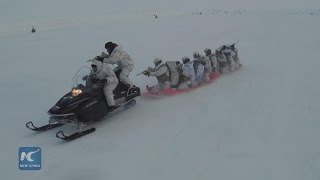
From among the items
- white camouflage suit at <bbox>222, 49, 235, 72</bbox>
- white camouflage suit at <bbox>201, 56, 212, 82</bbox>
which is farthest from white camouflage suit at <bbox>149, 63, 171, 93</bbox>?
white camouflage suit at <bbox>222, 49, 235, 72</bbox>

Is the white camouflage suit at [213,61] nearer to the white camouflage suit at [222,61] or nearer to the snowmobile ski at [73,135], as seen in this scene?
the white camouflage suit at [222,61]

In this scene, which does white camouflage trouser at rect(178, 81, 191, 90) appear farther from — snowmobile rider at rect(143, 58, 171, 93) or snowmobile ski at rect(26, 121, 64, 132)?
snowmobile ski at rect(26, 121, 64, 132)

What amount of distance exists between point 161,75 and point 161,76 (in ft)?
0.13

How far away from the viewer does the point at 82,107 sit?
695cm

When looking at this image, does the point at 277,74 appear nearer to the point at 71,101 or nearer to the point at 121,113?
the point at 121,113

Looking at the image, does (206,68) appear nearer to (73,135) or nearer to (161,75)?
(161,75)

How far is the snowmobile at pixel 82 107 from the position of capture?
6.84 meters

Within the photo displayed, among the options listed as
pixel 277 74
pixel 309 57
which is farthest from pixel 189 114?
pixel 309 57

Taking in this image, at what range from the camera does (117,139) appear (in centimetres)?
686

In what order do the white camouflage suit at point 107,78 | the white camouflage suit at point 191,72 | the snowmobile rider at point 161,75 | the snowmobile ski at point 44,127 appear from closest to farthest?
the snowmobile ski at point 44,127, the white camouflage suit at point 107,78, the snowmobile rider at point 161,75, the white camouflage suit at point 191,72

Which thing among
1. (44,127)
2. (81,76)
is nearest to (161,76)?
(81,76)

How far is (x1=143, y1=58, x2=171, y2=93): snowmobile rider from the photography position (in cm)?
911

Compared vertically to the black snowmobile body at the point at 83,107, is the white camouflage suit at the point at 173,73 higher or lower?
higher

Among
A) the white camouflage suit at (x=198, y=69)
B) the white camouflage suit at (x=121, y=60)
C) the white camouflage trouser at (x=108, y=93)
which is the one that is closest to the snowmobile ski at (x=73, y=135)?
the white camouflage trouser at (x=108, y=93)
